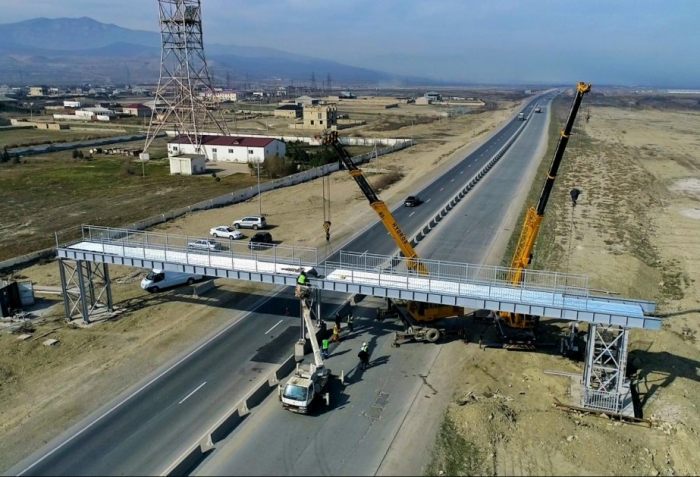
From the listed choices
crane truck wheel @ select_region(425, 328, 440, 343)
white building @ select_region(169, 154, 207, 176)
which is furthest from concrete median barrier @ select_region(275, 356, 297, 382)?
white building @ select_region(169, 154, 207, 176)

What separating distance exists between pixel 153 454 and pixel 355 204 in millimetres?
40904

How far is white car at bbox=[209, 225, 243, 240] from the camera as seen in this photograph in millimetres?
43688

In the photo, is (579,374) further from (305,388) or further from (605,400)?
(305,388)

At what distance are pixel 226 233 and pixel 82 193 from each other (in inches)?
1130

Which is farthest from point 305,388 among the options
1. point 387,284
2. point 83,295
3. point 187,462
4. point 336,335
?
point 83,295

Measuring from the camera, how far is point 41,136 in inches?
4742

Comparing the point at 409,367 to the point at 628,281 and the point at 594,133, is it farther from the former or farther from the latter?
the point at 594,133

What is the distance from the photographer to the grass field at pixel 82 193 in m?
48.5

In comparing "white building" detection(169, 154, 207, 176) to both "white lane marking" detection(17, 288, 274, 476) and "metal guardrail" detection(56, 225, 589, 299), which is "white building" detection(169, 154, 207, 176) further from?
"white lane marking" detection(17, 288, 274, 476)

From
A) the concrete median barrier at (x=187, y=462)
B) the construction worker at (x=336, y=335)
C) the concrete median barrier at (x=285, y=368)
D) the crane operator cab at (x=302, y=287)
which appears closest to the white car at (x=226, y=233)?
the construction worker at (x=336, y=335)

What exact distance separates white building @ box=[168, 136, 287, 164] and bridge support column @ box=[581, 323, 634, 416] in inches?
2533

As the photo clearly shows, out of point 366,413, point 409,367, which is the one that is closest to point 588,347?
point 409,367

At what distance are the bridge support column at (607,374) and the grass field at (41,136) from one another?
109 m

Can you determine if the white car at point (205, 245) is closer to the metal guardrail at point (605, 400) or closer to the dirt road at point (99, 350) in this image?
the dirt road at point (99, 350)
